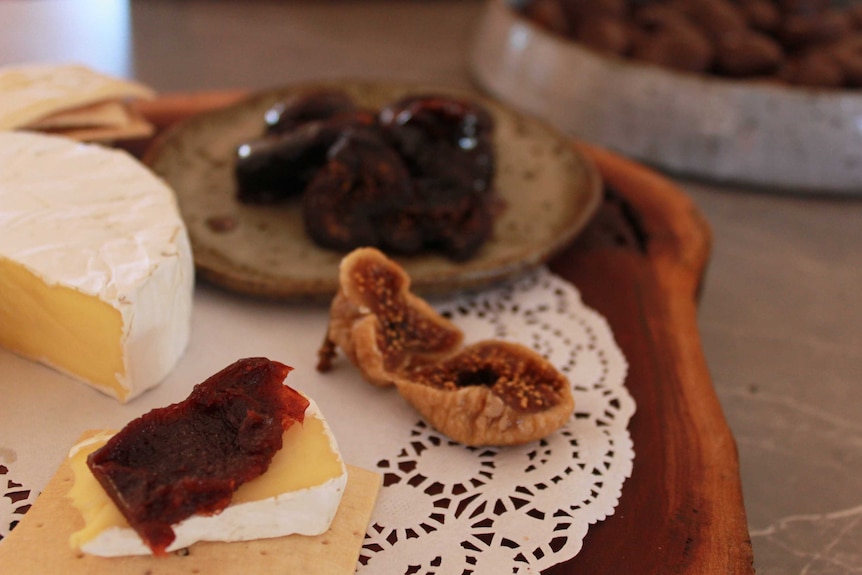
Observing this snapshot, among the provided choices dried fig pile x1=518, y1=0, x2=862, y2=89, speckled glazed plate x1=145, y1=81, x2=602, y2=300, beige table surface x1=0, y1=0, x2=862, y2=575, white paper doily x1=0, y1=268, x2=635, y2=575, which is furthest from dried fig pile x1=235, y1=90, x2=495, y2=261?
dried fig pile x1=518, y1=0, x2=862, y2=89

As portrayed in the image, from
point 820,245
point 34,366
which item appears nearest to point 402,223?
point 34,366

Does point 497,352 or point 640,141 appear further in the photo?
point 640,141

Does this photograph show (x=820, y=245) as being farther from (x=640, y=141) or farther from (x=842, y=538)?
(x=842, y=538)

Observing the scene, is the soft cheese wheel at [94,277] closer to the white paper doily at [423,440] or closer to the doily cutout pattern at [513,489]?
the white paper doily at [423,440]

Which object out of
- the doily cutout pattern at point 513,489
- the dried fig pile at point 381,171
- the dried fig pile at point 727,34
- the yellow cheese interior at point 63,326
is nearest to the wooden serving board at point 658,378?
the doily cutout pattern at point 513,489

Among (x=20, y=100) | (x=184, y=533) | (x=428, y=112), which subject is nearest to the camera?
(x=184, y=533)

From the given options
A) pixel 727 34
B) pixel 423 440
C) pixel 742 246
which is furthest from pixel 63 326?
pixel 727 34

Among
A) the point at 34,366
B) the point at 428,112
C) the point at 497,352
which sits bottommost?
the point at 34,366

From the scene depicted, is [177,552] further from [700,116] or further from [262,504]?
[700,116]
